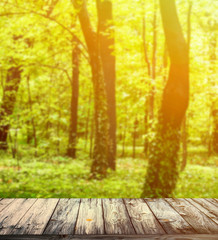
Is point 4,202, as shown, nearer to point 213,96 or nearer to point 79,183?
point 79,183

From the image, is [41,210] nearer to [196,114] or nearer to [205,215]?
[205,215]

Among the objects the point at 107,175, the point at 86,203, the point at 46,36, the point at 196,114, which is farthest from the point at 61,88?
the point at 86,203

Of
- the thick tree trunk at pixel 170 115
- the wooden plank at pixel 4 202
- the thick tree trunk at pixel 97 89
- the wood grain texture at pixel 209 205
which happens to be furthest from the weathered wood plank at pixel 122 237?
the thick tree trunk at pixel 97 89

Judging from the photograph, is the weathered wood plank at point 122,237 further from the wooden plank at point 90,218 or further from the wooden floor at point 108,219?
the wooden plank at point 90,218

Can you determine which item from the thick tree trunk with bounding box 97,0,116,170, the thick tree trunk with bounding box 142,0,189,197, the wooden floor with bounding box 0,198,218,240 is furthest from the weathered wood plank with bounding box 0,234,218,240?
the thick tree trunk with bounding box 97,0,116,170

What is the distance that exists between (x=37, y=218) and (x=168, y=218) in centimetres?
146

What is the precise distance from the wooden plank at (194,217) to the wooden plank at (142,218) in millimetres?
376

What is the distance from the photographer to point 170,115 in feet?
23.5

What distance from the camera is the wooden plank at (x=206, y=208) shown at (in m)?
3.46

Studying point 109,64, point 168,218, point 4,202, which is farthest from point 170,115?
point 109,64

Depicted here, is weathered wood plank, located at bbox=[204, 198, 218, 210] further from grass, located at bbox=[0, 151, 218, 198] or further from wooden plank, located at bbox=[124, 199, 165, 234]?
grass, located at bbox=[0, 151, 218, 198]

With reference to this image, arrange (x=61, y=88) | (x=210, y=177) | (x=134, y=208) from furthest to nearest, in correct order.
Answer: (x=61, y=88) → (x=210, y=177) → (x=134, y=208)

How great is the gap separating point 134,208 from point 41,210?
1.14 metres

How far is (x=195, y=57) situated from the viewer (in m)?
11.6
